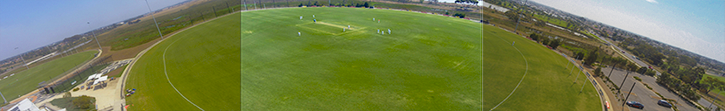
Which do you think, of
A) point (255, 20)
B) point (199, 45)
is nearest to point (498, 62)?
point (199, 45)

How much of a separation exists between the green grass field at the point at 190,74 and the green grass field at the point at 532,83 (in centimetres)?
2340

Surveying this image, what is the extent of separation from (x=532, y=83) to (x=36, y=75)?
61.0 m

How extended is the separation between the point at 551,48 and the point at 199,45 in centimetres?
5869

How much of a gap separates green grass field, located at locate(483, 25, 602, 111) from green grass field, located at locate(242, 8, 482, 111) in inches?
67.1

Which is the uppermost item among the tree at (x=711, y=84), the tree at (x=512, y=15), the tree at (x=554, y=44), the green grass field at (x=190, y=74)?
the tree at (x=512, y=15)

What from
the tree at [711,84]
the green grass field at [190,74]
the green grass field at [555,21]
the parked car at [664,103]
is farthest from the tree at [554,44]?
the green grass field at [190,74]

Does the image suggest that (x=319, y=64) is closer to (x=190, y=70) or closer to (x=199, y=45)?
(x=190, y=70)

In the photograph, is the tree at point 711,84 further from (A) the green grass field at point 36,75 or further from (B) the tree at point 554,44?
(A) the green grass field at point 36,75

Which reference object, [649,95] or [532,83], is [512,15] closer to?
[649,95]

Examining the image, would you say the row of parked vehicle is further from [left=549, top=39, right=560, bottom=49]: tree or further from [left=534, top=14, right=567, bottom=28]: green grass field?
[left=534, top=14, right=567, bottom=28]: green grass field

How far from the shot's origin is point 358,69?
902 inches

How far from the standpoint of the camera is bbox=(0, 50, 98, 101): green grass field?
21.7 m

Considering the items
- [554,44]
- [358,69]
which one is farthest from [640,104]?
[358,69]

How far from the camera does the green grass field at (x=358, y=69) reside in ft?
56.4
